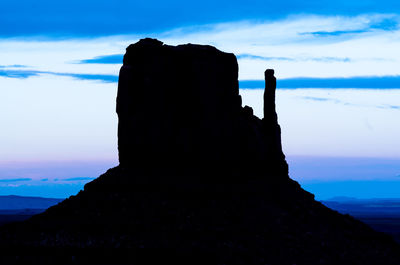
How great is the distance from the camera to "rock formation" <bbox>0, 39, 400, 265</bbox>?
56.2 m

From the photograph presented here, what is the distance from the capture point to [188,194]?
6200 cm

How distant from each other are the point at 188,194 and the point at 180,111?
26.0ft

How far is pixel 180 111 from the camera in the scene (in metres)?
65.8

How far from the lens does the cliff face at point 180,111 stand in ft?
214

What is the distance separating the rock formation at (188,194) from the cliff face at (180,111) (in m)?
0.09

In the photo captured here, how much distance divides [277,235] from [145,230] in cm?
1034

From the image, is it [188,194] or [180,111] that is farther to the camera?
[180,111]

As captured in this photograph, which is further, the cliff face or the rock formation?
the cliff face

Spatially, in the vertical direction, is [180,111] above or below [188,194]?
above

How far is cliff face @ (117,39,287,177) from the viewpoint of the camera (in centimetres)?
6519

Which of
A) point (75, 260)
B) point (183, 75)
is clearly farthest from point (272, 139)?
point (75, 260)

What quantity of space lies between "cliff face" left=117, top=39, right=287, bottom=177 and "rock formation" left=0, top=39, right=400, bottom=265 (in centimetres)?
9

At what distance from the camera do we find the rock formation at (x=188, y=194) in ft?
184

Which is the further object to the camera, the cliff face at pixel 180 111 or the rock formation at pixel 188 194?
the cliff face at pixel 180 111
